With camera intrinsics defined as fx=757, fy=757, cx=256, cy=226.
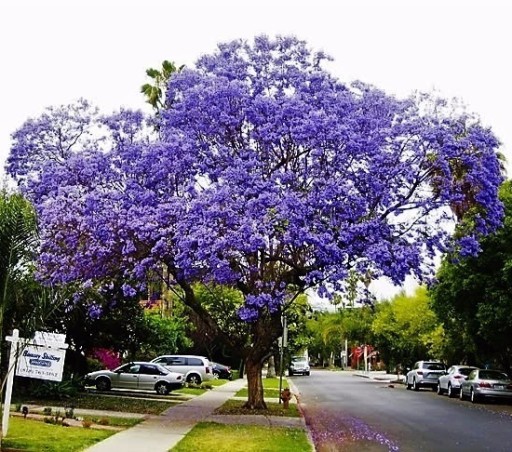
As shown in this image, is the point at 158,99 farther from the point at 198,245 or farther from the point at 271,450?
the point at 271,450

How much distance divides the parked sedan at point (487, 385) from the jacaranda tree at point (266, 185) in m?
10.8

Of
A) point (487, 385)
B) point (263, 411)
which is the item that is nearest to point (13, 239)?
point (263, 411)

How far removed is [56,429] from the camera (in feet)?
51.8

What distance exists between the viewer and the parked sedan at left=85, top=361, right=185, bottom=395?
32312 millimetres

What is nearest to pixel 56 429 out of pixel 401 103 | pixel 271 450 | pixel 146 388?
pixel 271 450

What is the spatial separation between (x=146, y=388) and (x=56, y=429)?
17022 millimetres

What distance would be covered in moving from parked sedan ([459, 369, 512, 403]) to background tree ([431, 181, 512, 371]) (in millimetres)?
1375

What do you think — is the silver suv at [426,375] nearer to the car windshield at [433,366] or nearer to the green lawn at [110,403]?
the car windshield at [433,366]

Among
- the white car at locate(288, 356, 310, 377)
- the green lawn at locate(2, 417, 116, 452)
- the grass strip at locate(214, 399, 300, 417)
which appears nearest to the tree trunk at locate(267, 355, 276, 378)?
the white car at locate(288, 356, 310, 377)

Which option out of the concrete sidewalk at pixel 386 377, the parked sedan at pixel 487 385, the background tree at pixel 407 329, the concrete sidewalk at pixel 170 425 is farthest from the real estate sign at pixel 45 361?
the concrete sidewalk at pixel 386 377

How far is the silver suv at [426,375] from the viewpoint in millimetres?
41344

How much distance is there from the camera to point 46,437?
14.4 m

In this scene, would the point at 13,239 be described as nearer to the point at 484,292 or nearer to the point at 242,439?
the point at 242,439

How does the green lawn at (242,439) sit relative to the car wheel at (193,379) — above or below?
below
